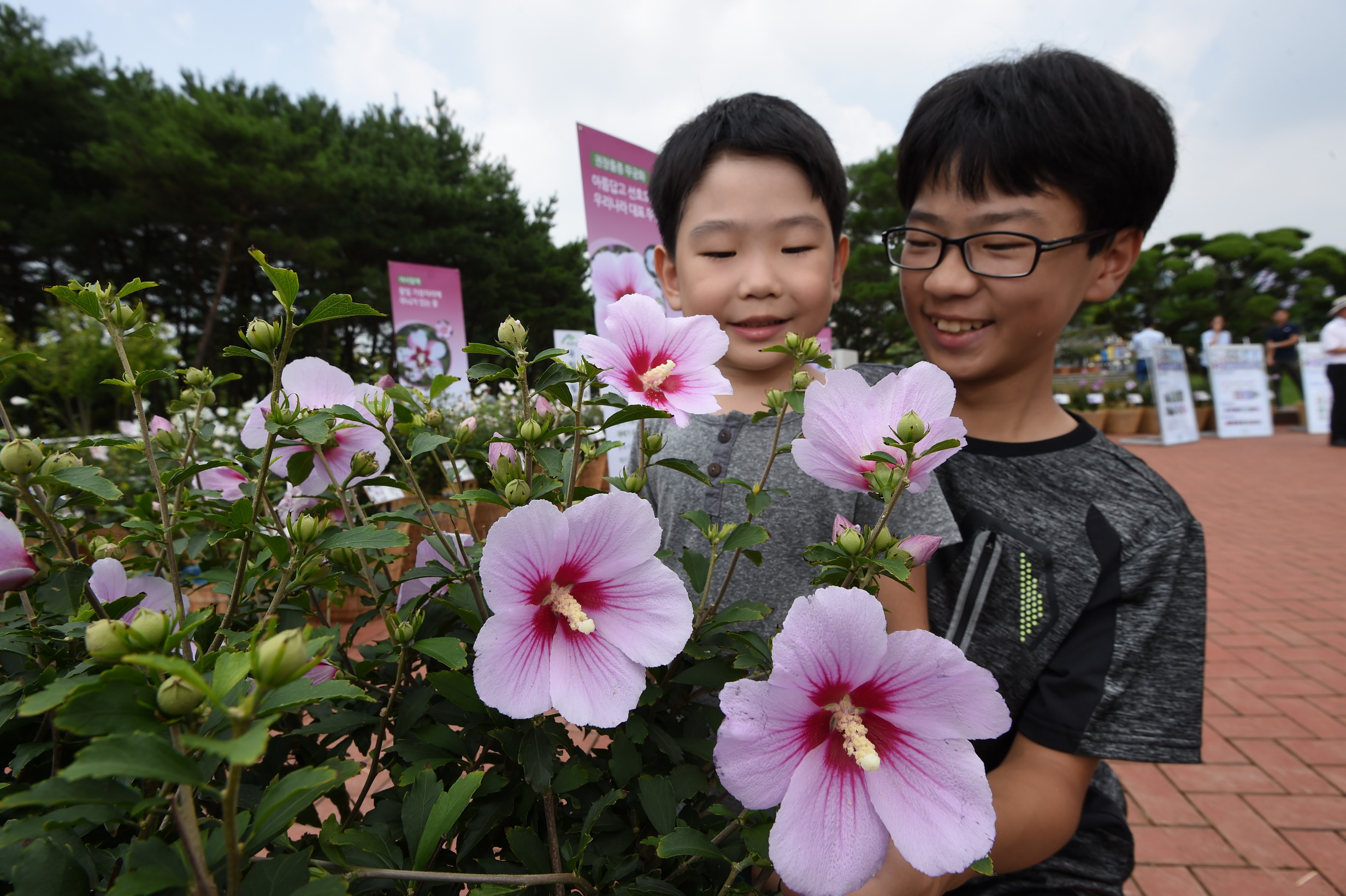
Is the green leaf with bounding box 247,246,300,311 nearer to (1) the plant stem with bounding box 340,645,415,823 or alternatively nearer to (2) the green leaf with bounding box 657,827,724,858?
(1) the plant stem with bounding box 340,645,415,823

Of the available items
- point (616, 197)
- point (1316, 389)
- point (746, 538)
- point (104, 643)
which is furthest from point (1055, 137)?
point (1316, 389)

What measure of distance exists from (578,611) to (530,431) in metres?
0.17

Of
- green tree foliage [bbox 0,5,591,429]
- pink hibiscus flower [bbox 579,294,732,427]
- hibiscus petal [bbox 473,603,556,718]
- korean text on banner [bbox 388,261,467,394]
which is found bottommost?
hibiscus petal [bbox 473,603,556,718]

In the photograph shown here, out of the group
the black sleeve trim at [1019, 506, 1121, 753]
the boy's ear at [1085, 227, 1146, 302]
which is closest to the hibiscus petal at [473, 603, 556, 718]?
the black sleeve trim at [1019, 506, 1121, 753]

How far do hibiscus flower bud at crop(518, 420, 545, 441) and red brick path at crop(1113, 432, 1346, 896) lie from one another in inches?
100

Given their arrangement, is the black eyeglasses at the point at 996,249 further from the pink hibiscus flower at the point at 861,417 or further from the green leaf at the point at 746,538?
the green leaf at the point at 746,538

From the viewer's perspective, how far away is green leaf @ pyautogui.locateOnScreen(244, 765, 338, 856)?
385mm

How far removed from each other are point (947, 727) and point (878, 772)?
0.07m

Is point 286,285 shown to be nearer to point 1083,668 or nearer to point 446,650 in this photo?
point 446,650

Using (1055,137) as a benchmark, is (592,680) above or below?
below

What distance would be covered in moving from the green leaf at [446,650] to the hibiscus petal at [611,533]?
4.4 inches

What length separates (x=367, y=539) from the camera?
0.59 meters

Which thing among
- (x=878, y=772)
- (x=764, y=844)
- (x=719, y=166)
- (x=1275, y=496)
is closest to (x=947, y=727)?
(x=878, y=772)

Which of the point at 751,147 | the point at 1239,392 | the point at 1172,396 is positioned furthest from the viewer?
the point at 1239,392
